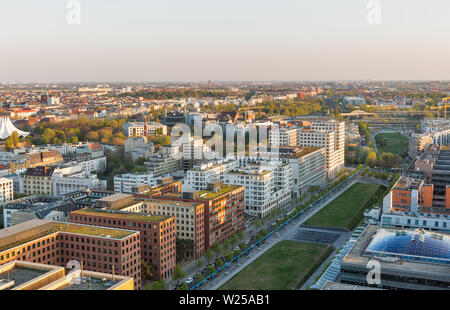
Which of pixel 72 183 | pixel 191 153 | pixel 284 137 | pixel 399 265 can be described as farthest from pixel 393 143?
pixel 399 265

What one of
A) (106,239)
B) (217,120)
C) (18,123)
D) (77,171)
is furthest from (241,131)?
(106,239)

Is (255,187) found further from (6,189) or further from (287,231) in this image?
(6,189)

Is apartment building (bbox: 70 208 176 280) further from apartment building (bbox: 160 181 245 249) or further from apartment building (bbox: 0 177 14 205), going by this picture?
apartment building (bbox: 0 177 14 205)

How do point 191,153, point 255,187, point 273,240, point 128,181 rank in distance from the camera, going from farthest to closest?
point 191,153 → point 128,181 → point 255,187 → point 273,240

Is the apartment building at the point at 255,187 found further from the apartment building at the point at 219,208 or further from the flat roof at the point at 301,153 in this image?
the flat roof at the point at 301,153

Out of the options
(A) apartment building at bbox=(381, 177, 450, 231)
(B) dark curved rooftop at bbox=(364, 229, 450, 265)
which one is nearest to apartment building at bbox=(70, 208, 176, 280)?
(B) dark curved rooftop at bbox=(364, 229, 450, 265)
